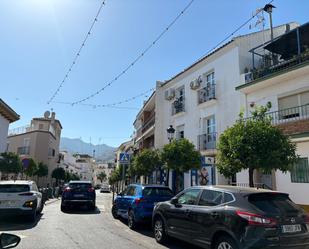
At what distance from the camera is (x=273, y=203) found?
6840 mm

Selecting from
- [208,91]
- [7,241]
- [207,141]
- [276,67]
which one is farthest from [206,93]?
[7,241]

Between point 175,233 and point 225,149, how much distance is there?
12.6ft

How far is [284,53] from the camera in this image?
17672 mm

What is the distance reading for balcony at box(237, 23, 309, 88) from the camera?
1495 cm

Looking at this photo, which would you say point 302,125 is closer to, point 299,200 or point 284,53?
point 299,200

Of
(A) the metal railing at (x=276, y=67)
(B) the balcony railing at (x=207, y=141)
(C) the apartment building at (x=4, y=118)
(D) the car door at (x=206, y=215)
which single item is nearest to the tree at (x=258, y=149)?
(D) the car door at (x=206, y=215)

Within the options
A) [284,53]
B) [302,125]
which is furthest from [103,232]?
[284,53]

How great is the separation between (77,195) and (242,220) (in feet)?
44.2

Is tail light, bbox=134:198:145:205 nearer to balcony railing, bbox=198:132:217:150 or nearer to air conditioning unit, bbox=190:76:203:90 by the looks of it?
balcony railing, bbox=198:132:217:150

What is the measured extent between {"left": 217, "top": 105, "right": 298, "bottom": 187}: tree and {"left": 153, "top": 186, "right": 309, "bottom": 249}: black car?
10.0ft

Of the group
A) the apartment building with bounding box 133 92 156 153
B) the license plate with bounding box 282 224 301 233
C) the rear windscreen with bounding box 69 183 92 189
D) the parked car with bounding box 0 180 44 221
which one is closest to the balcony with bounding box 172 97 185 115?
the apartment building with bounding box 133 92 156 153

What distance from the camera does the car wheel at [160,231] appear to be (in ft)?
30.8

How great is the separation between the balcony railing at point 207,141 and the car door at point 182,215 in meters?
11.6

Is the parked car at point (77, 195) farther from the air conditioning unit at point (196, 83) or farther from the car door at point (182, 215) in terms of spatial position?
the car door at point (182, 215)
